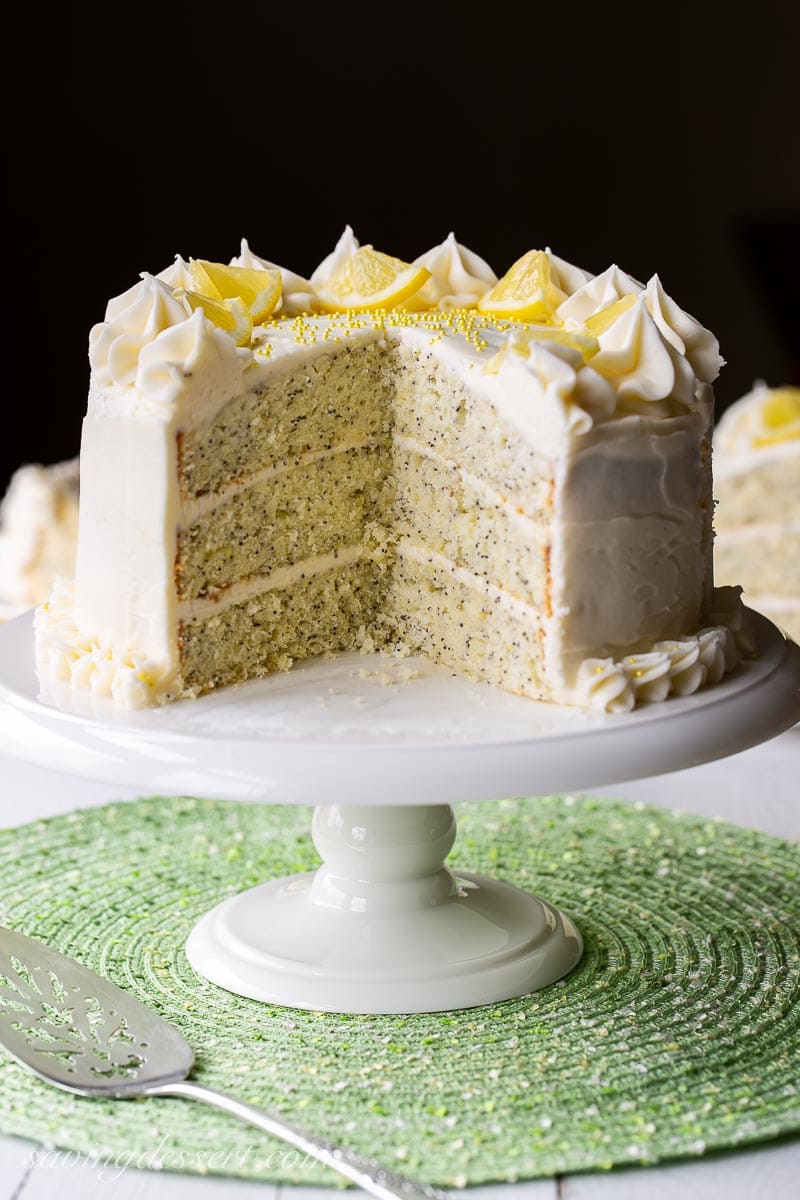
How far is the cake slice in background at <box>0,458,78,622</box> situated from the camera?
187 inches

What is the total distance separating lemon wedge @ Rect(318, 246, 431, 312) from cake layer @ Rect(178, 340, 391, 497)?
238 millimetres

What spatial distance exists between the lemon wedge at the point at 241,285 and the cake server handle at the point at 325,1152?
4.51 feet

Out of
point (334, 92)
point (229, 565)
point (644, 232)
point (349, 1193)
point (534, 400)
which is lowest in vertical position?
point (349, 1193)

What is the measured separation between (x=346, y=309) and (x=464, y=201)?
382 cm

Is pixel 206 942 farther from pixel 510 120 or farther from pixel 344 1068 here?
pixel 510 120

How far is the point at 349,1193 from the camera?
2287 millimetres

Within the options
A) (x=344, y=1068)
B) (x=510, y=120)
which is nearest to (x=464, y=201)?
(x=510, y=120)

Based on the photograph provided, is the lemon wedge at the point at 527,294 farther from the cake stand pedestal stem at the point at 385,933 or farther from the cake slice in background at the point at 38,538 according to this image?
the cake slice in background at the point at 38,538

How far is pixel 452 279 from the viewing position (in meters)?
3.47

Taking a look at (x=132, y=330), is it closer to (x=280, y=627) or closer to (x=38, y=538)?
(x=280, y=627)

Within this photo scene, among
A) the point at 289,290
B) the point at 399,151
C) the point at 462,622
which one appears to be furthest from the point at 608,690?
the point at 399,151

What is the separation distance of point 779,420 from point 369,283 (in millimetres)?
1965

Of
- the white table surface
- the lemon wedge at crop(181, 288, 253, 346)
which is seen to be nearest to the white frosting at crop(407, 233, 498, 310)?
the lemon wedge at crop(181, 288, 253, 346)

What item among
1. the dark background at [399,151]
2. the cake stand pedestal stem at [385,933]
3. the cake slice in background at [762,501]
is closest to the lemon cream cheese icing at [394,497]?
the cake stand pedestal stem at [385,933]
